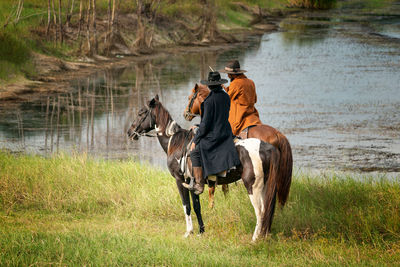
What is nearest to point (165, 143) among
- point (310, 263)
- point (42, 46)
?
point (310, 263)

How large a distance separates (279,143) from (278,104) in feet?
39.0

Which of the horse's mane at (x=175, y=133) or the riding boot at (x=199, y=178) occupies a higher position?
the horse's mane at (x=175, y=133)

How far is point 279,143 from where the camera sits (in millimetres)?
8867

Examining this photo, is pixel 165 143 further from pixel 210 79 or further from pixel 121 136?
pixel 121 136

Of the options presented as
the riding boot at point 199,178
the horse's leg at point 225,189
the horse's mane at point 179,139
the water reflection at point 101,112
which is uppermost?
the horse's mane at point 179,139

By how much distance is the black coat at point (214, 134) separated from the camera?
7.76 metres

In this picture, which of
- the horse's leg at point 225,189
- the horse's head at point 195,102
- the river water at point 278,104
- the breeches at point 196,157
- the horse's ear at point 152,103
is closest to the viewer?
the breeches at point 196,157

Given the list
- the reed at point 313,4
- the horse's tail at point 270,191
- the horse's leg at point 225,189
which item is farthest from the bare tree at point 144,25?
the reed at point 313,4

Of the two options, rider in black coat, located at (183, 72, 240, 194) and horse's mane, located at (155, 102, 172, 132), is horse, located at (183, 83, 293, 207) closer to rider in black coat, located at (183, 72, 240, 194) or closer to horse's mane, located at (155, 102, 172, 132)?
horse's mane, located at (155, 102, 172, 132)

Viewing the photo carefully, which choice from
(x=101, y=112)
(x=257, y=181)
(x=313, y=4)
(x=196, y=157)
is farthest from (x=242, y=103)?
(x=313, y=4)

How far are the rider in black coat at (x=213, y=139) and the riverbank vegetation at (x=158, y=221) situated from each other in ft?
3.13

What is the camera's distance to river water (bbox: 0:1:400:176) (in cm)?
1489

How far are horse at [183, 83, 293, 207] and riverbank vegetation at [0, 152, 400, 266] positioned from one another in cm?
36

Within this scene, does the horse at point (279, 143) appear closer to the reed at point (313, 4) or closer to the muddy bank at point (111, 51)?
the muddy bank at point (111, 51)
